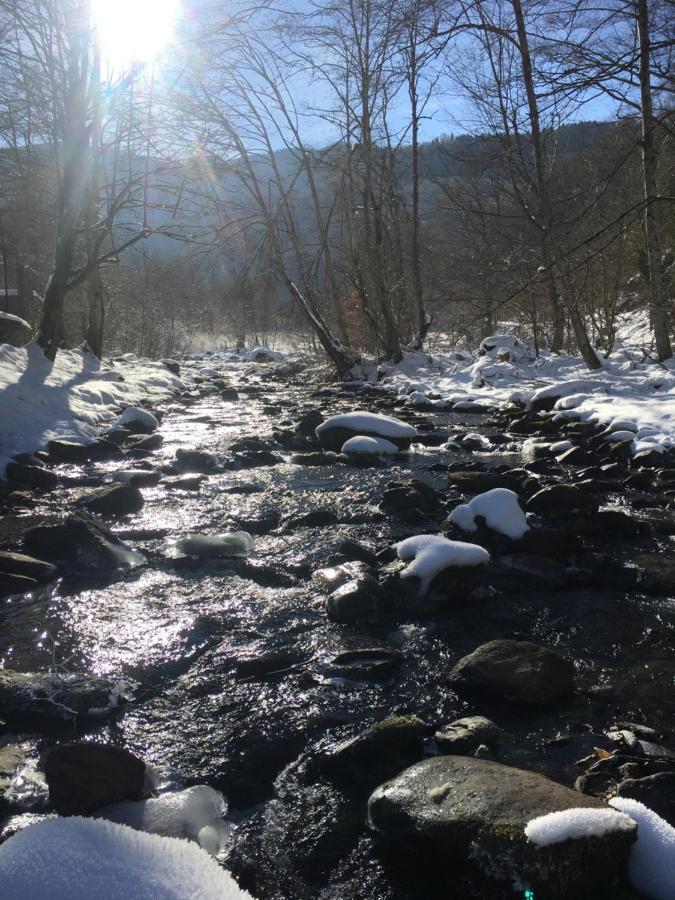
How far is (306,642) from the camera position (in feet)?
10.9

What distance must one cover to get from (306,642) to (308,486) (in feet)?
10.1

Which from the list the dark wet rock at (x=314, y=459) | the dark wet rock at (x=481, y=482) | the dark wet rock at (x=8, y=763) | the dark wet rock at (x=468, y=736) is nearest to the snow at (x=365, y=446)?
the dark wet rock at (x=314, y=459)

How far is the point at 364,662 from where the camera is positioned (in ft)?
10.2

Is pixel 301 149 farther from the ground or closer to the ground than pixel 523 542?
farther from the ground

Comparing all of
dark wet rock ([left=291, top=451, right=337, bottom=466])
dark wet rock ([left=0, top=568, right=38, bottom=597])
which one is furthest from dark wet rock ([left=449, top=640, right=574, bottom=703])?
dark wet rock ([left=291, top=451, right=337, bottom=466])

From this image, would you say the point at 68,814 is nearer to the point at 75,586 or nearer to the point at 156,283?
the point at 75,586

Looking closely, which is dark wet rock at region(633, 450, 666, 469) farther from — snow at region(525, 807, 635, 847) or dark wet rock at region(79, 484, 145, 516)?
snow at region(525, 807, 635, 847)

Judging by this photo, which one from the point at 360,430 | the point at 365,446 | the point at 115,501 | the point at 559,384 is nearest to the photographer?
the point at 115,501

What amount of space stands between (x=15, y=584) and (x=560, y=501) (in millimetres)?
3688

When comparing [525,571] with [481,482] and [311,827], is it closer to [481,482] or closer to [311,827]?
[481,482]

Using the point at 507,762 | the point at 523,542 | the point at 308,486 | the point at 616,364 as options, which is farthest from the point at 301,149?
the point at 507,762

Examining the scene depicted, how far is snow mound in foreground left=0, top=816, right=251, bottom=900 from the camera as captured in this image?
147 centimetres

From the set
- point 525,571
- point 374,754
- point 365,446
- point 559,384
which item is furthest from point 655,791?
point 559,384

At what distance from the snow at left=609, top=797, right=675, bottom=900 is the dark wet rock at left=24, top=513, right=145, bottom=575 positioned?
3238mm
